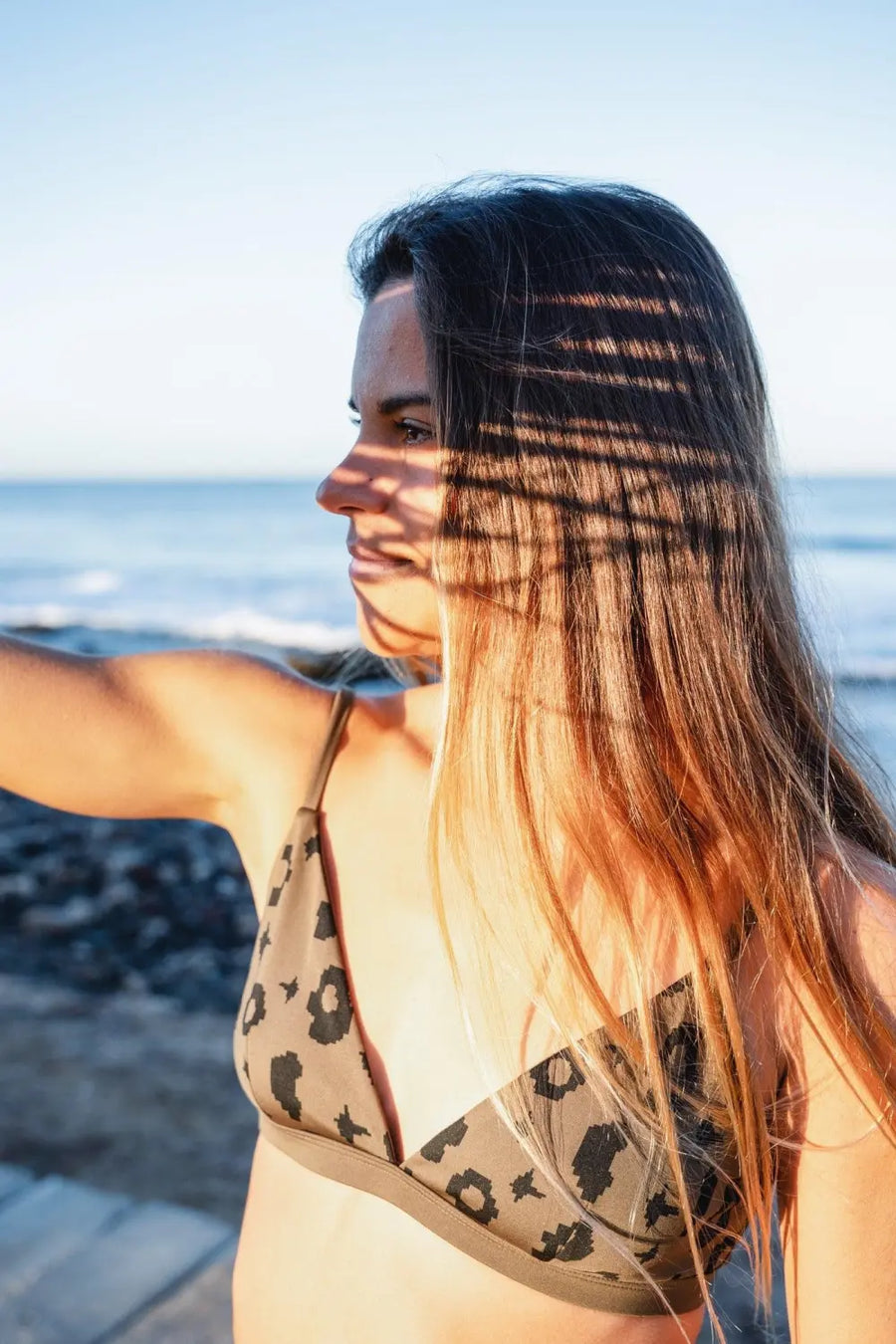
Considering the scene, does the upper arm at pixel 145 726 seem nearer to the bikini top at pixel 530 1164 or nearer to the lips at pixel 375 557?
the lips at pixel 375 557

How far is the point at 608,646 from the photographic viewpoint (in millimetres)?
1476

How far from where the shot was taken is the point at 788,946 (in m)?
1.39

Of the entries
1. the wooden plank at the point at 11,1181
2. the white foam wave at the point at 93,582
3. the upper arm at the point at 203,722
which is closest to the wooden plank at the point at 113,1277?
the wooden plank at the point at 11,1181

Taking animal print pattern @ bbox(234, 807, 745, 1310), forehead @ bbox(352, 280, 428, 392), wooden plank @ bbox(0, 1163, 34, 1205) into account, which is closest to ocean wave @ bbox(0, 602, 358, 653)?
wooden plank @ bbox(0, 1163, 34, 1205)

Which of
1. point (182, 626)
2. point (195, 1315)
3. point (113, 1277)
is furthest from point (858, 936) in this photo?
point (182, 626)

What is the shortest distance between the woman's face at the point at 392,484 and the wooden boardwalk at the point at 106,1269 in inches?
64.2

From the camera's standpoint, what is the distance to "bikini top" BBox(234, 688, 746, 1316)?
1.33 m

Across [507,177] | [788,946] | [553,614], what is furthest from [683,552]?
[507,177]

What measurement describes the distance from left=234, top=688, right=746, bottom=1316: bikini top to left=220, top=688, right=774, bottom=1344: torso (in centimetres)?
3

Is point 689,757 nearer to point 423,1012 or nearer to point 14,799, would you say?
point 423,1012

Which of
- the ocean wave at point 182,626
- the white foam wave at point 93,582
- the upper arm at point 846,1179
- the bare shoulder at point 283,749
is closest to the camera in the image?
the upper arm at point 846,1179

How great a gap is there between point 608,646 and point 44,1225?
2084 mm

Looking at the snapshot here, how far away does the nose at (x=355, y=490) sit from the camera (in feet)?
4.88

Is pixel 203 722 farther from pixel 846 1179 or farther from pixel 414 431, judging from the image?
pixel 846 1179
